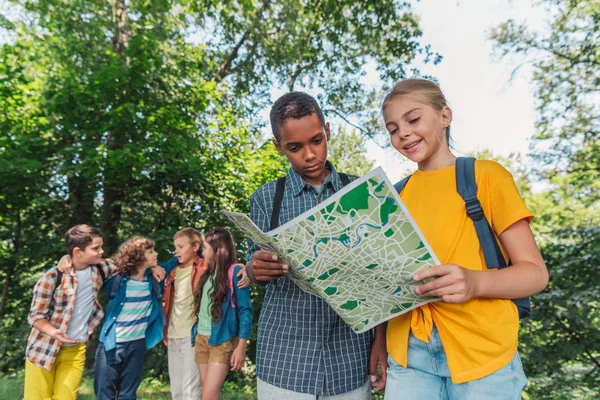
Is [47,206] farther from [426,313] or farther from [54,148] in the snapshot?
[426,313]

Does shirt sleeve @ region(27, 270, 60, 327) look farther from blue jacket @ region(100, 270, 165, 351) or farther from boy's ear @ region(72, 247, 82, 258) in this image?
blue jacket @ region(100, 270, 165, 351)

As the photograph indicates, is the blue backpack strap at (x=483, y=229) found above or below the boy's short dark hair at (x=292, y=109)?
below

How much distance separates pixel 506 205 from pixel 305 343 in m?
0.91

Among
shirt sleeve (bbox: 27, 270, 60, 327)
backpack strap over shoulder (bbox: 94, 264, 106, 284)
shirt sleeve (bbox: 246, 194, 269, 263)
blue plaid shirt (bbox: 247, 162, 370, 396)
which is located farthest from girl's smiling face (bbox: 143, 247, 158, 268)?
blue plaid shirt (bbox: 247, 162, 370, 396)

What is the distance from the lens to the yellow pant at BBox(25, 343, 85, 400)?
383cm

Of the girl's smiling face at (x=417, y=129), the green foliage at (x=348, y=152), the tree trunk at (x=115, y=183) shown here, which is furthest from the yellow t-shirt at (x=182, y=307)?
the green foliage at (x=348, y=152)

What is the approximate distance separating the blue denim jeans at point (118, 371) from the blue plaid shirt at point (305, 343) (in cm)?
312

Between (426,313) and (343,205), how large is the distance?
1.58 feet

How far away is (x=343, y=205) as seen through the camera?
1.14 meters

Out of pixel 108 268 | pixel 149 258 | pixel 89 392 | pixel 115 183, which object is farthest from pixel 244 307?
pixel 115 183

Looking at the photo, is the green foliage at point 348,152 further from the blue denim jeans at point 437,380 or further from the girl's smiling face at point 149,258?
the blue denim jeans at point 437,380

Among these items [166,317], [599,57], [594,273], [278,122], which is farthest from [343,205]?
[599,57]

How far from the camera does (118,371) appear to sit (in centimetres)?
419

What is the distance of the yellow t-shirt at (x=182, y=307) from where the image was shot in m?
4.45
